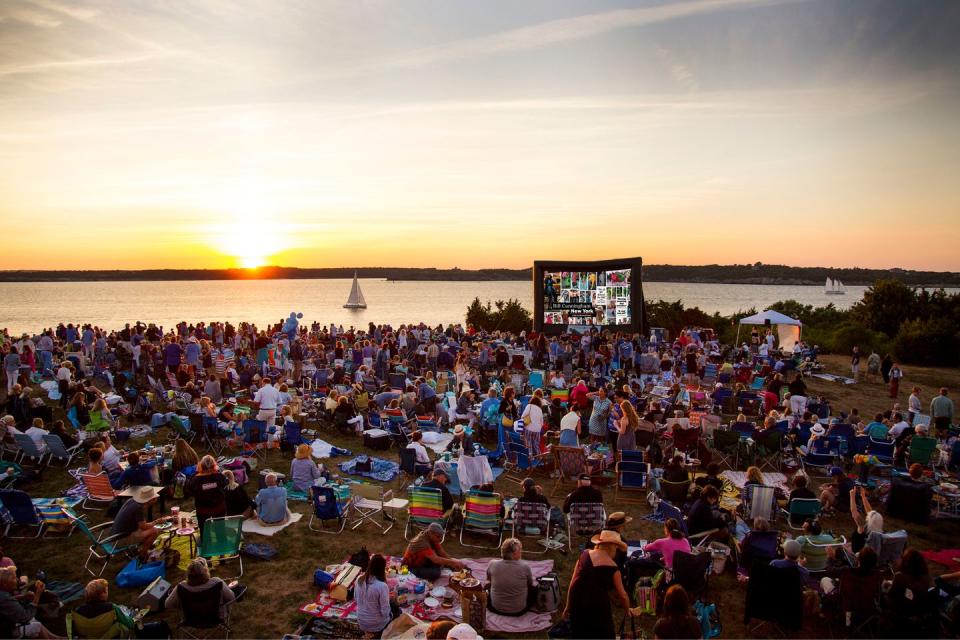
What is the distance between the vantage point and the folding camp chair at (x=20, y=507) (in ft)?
23.4

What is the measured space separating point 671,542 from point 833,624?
1.69 m

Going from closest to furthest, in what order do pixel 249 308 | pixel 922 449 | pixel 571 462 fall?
pixel 571 462
pixel 922 449
pixel 249 308

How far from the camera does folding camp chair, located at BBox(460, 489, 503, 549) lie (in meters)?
7.30

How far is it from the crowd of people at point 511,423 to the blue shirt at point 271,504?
15 millimetres

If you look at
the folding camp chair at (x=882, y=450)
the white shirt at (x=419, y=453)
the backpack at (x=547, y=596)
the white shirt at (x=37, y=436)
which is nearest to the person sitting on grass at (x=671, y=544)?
the backpack at (x=547, y=596)

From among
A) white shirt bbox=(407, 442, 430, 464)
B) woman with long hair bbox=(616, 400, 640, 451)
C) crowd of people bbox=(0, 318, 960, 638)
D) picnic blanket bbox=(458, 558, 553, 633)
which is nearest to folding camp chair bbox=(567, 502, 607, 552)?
crowd of people bbox=(0, 318, 960, 638)

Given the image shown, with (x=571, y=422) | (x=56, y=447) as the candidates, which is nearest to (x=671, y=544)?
(x=571, y=422)

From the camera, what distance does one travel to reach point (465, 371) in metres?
16.2

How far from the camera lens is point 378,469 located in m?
10.2

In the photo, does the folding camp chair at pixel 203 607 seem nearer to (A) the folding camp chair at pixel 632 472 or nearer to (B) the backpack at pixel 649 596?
(B) the backpack at pixel 649 596

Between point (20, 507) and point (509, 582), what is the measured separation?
6115mm

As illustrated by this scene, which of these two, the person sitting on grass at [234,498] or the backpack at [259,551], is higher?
the person sitting on grass at [234,498]

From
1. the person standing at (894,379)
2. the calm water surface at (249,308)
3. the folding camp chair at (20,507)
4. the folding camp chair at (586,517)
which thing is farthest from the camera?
the calm water surface at (249,308)

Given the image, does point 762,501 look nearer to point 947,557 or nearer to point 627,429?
point 947,557
